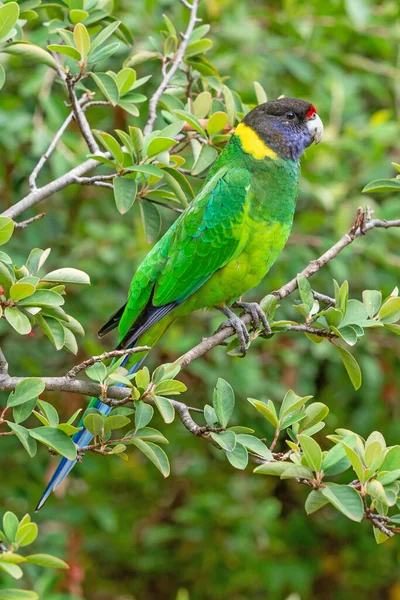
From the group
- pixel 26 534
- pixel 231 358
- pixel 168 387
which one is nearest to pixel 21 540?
pixel 26 534

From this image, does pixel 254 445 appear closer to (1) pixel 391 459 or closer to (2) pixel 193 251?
(1) pixel 391 459

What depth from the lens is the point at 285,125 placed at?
111 inches

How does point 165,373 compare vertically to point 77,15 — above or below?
below

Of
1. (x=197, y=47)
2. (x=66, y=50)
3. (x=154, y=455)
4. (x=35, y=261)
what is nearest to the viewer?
(x=154, y=455)

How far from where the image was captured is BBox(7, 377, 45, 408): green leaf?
5.41 ft

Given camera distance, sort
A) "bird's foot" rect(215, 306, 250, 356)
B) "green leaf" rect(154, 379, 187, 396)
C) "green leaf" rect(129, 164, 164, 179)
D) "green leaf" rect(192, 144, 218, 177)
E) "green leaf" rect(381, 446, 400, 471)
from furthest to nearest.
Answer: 1. "green leaf" rect(192, 144, 218, 177)
2. "bird's foot" rect(215, 306, 250, 356)
3. "green leaf" rect(129, 164, 164, 179)
4. "green leaf" rect(154, 379, 187, 396)
5. "green leaf" rect(381, 446, 400, 471)

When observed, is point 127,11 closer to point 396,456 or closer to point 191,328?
point 191,328

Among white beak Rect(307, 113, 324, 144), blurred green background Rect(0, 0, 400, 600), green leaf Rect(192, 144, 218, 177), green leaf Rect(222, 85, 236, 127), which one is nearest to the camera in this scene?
green leaf Rect(192, 144, 218, 177)

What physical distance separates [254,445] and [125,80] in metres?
1.06

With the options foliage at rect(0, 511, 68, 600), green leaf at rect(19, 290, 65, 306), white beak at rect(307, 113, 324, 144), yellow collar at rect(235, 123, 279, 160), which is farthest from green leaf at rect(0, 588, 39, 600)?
white beak at rect(307, 113, 324, 144)

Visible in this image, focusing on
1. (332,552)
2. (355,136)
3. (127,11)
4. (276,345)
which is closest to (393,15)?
(355,136)

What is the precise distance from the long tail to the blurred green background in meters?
0.86

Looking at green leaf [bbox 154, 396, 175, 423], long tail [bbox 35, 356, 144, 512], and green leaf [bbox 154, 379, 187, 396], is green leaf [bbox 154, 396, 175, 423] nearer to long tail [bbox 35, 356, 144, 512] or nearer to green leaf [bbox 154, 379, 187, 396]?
green leaf [bbox 154, 379, 187, 396]

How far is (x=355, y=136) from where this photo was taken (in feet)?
11.6
